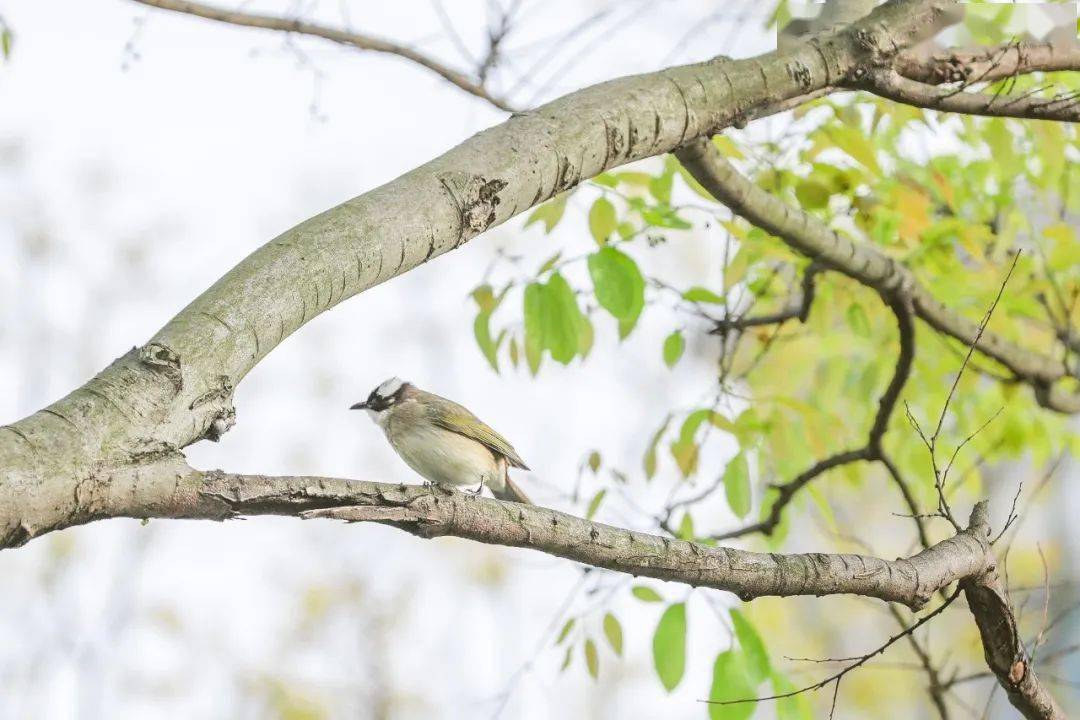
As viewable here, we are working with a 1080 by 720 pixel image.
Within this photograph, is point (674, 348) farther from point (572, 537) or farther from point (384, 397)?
point (572, 537)

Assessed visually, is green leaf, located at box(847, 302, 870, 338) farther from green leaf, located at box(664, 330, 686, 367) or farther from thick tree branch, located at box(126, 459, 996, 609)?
thick tree branch, located at box(126, 459, 996, 609)

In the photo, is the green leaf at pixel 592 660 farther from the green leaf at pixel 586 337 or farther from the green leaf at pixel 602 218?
the green leaf at pixel 602 218

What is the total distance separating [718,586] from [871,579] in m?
0.37

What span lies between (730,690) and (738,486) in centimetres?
97

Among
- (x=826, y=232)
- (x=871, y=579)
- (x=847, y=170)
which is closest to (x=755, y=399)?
(x=826, y=232)

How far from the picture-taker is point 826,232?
396 centimetres

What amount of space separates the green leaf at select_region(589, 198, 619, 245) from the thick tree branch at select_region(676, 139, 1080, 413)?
0.35 meters

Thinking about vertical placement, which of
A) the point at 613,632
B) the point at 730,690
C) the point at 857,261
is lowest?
the point at 730,690

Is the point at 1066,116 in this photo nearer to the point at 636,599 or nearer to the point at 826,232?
the point at 826,232

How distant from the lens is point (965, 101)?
3.21 meters

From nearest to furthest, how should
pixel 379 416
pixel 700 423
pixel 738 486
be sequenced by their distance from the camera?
pixel 738 486 < pixel 700 423 < pixel 379 416

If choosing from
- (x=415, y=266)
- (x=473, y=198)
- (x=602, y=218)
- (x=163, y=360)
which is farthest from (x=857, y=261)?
(x=163, y=360)

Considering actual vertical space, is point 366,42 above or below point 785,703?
above

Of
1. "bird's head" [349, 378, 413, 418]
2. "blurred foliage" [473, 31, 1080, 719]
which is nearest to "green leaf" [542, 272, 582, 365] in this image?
"blurred foliage" [473, 31, 1080, 719]
